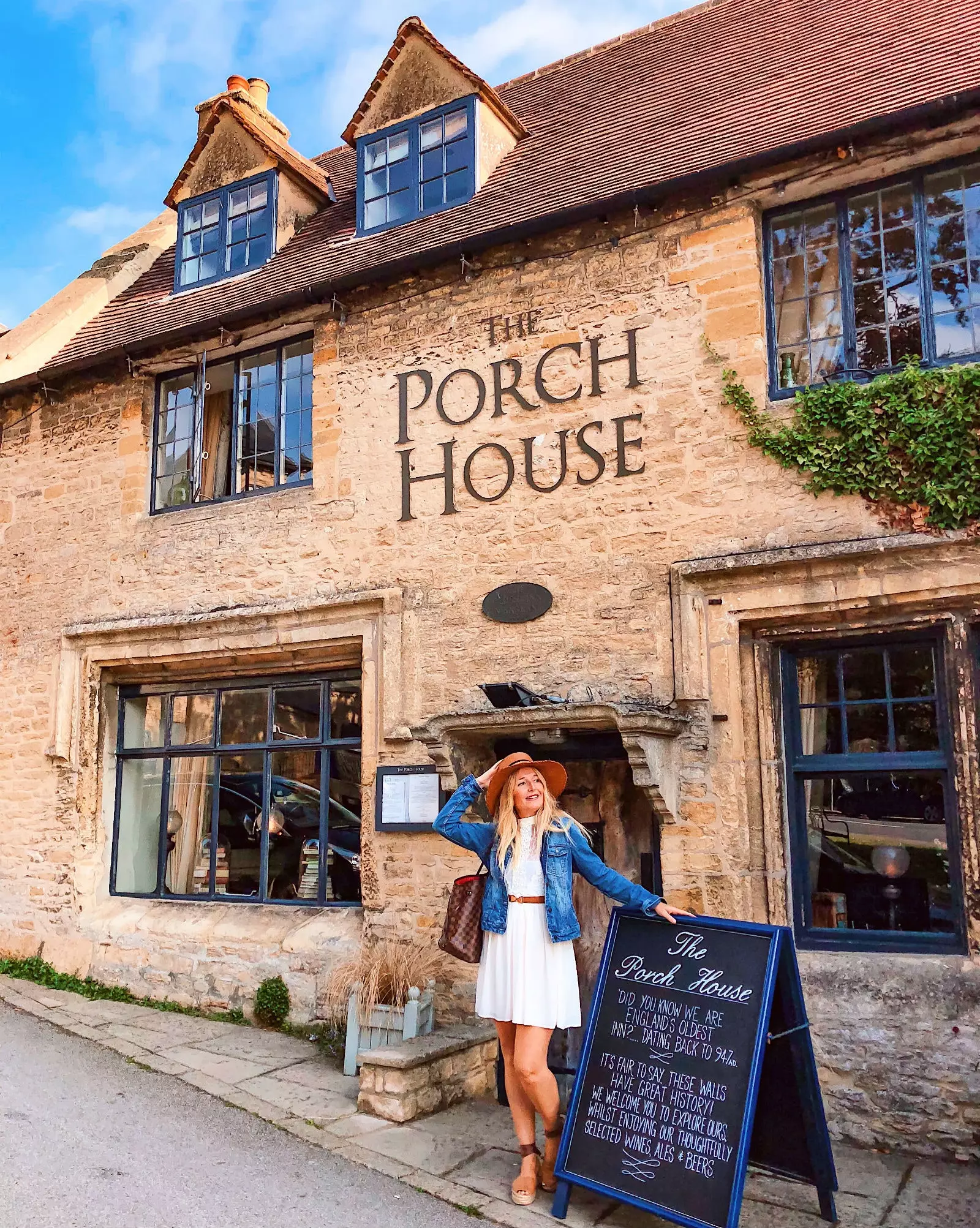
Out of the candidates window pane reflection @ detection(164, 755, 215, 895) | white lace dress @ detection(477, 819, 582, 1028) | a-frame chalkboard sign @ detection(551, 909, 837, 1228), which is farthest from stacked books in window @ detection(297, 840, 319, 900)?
a-frame chalkboard sign @ detection(551, 909, 837, 1228)

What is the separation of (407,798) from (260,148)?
6.16m

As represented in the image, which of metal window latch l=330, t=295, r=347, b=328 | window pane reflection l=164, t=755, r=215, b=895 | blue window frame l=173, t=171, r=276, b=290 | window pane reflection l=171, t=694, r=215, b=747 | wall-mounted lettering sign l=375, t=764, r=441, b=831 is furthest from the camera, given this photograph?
blue window frame l=173, t=171, r=276, b=290

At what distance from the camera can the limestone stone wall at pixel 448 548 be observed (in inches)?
246

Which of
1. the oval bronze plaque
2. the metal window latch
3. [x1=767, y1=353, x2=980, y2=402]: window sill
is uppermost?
the metal window latch

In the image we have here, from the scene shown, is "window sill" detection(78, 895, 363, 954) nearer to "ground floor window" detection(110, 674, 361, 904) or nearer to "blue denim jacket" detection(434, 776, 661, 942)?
"ground floor window" detection(110, 674, 361, 904)

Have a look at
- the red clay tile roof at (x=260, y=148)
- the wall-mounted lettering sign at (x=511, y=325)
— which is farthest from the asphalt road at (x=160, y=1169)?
the red clay tile roof at (x=260, y=148)

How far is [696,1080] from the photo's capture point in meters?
4.32

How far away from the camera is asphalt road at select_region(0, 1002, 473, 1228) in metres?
4.38

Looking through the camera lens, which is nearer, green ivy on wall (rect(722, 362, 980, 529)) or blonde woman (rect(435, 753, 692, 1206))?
blonde woman (rect(435, 753, 692, 1206))

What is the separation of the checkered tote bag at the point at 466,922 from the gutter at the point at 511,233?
14.9ft

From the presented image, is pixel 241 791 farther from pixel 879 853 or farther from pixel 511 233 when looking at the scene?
pixel 879 853

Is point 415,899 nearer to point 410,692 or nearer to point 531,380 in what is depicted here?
point 410,692

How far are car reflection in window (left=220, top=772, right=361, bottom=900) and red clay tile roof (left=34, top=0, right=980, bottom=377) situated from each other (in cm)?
389

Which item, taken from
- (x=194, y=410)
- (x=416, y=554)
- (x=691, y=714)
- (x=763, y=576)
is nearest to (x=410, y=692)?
(x=416, y=554)
